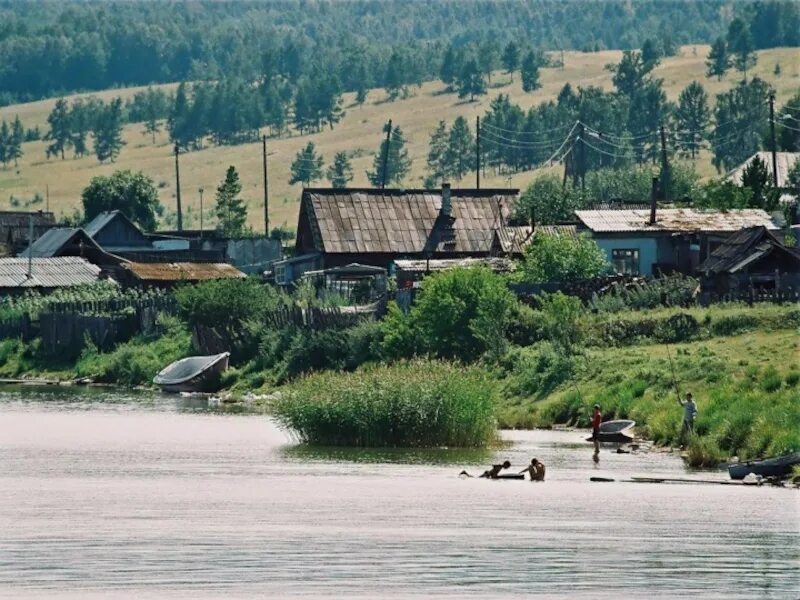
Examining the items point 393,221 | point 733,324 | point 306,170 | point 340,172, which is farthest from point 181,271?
point 306,170

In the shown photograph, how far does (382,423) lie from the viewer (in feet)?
137

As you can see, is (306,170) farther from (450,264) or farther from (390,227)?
(450,264)

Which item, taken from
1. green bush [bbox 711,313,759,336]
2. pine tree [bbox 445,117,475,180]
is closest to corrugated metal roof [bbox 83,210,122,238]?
green bush [bbox 711,313,759,336]

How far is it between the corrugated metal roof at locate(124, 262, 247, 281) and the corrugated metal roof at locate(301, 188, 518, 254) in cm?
634

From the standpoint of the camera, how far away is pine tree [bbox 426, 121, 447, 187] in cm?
17250

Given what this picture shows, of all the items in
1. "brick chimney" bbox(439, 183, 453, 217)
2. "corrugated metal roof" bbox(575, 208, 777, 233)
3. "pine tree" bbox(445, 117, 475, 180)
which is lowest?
"corrugated metal roof" bbox(575, 208, 777, 233)

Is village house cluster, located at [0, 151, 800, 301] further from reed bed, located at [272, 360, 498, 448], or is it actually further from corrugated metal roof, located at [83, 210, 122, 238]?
reed bed, located at [272, 360, 498, 448]

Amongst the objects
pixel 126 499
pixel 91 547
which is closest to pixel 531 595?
pixel 91 547

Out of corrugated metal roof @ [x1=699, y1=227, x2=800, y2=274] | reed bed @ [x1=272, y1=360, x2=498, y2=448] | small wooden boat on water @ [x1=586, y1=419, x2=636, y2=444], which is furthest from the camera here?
corrugated metal roof @ [x1=699, y1=227, x2=800, y2=274]

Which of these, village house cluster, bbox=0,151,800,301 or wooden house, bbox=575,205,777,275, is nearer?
village house cluster, bbox=0,151,800,301

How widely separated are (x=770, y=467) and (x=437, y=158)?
5681 inches

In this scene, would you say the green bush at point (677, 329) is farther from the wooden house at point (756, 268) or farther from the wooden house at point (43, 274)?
the wooden house at point (43, 274)

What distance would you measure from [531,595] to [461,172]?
150m

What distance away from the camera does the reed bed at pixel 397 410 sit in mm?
41344
